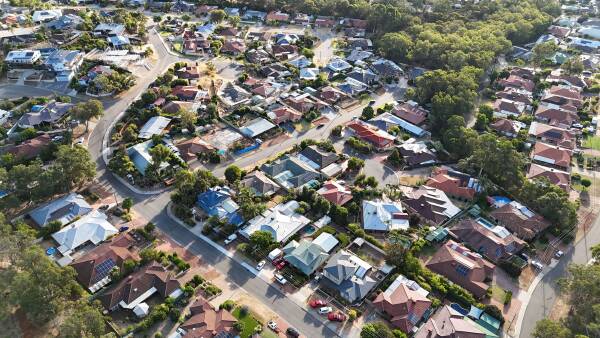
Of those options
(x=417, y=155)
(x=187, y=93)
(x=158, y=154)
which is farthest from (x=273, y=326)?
(x=187, y=93)

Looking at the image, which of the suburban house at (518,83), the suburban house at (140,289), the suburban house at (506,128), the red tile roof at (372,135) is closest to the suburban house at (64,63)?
the suburban house at (140,289)

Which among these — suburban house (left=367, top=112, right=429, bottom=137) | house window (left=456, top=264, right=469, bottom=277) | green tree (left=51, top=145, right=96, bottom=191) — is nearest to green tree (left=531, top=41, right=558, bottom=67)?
suburban house (left=367, top=112, right=429, bottom=137)

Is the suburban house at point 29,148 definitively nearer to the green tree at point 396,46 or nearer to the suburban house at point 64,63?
the suburban house at point 64,63

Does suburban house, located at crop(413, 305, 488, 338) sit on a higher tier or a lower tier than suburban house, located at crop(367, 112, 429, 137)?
lower

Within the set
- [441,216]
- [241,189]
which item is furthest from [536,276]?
[241,189]

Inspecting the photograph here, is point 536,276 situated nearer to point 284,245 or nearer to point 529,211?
point 529,211

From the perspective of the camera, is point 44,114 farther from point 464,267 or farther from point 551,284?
point 551,284

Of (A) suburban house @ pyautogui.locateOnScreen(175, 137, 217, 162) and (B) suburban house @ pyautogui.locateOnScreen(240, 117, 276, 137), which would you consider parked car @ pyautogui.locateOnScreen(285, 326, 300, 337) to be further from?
(B) suburban house @ pyautogui.locateOnScreen(240, 117, 276, 137)
